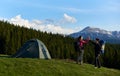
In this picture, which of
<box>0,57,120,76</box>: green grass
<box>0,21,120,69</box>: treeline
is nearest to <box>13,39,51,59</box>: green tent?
<box>0,57,120,76</box>: green grass

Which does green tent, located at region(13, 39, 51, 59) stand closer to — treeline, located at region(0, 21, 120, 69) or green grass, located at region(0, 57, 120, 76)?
green grass, located at region(0, 57, 120, 76)

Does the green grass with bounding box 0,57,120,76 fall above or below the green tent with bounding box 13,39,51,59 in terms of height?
below

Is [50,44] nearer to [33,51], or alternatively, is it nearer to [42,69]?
[33,51]

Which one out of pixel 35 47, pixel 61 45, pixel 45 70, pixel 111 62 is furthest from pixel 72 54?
pixel 45 70

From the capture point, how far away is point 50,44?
108625 millimetres

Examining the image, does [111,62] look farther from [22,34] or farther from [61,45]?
→ [22,34]

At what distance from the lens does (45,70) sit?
102 ft

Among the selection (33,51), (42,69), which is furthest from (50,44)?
(42,69)

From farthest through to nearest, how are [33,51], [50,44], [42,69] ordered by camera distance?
[50,44] < [33,51] < [42,69]

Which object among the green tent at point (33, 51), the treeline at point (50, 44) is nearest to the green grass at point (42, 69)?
the green tent at point (33, 51)

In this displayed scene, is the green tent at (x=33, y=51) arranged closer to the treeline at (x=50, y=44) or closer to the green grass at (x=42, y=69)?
the green grass at (x=42, y=69)

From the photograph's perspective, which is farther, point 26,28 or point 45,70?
point 26,28

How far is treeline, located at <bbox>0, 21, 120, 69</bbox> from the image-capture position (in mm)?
94750

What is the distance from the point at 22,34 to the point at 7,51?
1270cm
